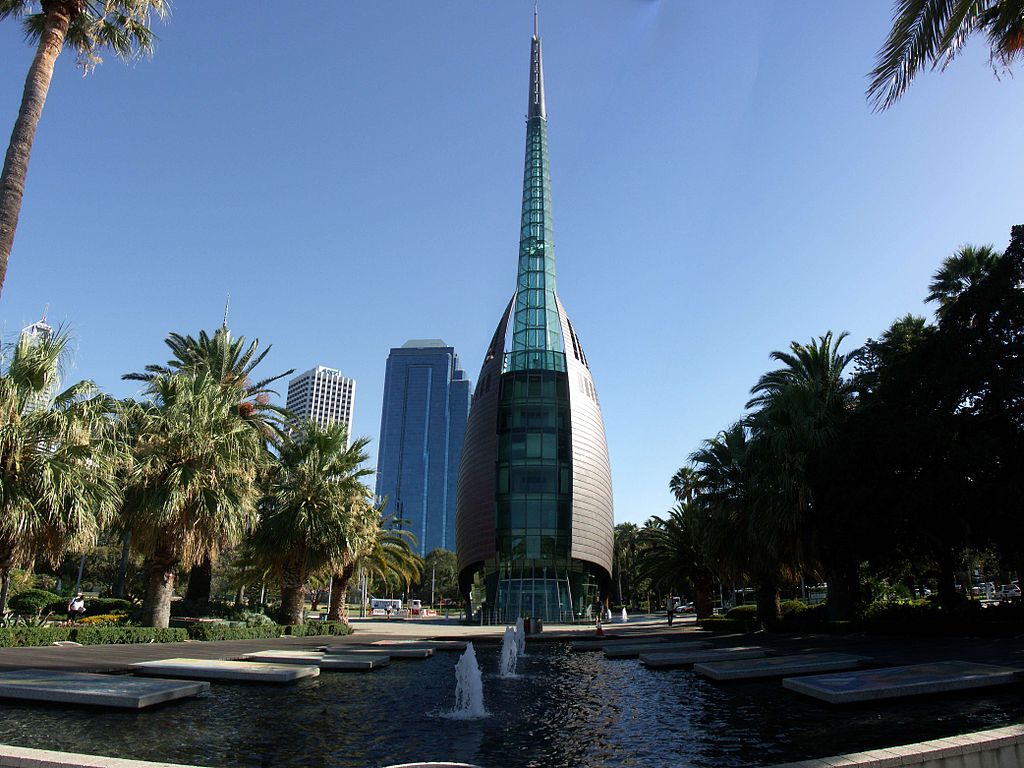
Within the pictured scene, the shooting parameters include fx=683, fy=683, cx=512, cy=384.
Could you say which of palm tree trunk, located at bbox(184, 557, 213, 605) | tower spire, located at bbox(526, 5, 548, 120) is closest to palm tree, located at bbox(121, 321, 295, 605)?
palm tree trunk, located at bbox(184, 557, 213, 605)

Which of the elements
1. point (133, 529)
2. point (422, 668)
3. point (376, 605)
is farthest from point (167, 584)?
point (376, 605)

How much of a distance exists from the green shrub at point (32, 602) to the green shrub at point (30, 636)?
1671cm

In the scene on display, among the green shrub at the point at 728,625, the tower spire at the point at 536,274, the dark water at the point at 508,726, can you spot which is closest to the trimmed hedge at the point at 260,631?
the dark water at the point at 508,726

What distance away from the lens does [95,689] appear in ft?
34.2

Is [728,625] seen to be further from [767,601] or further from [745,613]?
[745,613]

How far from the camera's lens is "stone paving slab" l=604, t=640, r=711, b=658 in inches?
846

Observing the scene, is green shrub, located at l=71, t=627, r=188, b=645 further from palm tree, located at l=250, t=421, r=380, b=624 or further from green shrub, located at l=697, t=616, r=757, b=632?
green shrub, located at l=697, t=616, r=757, b=632

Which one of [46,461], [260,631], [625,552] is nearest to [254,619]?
[260,631]

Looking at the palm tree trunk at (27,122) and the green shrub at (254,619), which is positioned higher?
the palm tree trunk at (27,122)

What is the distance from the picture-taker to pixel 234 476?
22703 millimetres

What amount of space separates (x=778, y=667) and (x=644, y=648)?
28.7 ft

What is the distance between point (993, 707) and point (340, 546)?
76.8 ft

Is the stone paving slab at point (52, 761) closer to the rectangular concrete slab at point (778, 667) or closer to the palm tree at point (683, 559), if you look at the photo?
the rectangular concrete slab at point (778, 667)

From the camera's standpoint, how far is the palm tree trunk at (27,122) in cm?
1128
